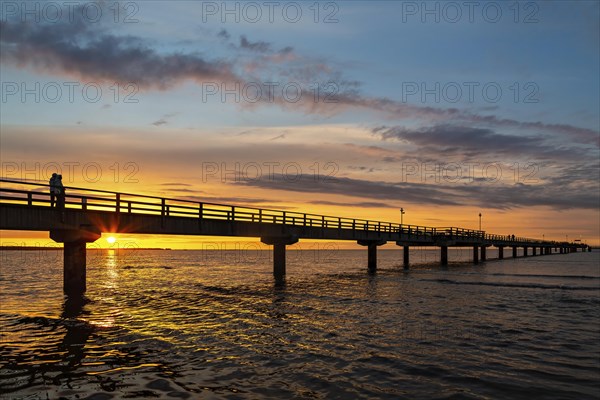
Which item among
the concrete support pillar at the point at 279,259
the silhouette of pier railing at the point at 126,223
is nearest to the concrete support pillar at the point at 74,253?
the silhouette of pier railing at the point at 126,223

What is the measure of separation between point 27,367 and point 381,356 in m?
8.80

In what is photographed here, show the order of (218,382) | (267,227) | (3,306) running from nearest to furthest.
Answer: (218,382) → (3,306) → (267,227)

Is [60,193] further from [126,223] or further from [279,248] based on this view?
[279,248]

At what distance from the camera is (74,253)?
24.4m

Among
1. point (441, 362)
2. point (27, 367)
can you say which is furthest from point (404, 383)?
point (27, 367)

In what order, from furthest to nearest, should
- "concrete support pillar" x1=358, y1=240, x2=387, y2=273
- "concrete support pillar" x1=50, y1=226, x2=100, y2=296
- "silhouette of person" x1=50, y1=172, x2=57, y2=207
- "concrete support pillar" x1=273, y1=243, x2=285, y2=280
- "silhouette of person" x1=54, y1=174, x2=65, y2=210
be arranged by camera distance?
1. "concrete support pillar" x1=358, y1=240, x2=387, y2=273
2. "concrete support pillar" x1=273, y1=243, x2=285, y2=280
3. "concrete support pillar" x1=50, y1=226, x2=100, y2=296
4. "silhouette of person" x1=54, y1=174, x2=65, y2=210
5. "silhouette of person" x1=50, y1=172, x2=57, y2=207

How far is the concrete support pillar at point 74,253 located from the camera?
76.6ft

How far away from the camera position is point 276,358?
12.3 m

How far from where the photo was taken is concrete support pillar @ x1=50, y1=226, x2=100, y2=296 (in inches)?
919

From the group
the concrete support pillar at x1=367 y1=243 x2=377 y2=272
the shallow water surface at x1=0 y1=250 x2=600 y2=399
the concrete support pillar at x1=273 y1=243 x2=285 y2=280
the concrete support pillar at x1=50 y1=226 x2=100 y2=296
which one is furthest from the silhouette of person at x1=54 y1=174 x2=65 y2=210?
A: the concrete support pillar at x1=367 y1=243 x2=377 y2=272

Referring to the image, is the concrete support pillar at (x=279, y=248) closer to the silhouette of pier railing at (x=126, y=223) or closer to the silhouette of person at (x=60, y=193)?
→ the silhouette of pier railing at (x=126, y=223)

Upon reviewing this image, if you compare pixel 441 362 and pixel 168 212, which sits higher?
pixel 168 212

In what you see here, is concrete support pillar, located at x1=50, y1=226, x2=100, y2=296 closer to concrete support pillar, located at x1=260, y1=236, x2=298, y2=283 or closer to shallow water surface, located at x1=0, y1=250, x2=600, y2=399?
shallow water surface, located at x1=0, y1=250, x2=600, y2=399

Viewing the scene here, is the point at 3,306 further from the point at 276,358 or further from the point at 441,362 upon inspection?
the point at 441,362
